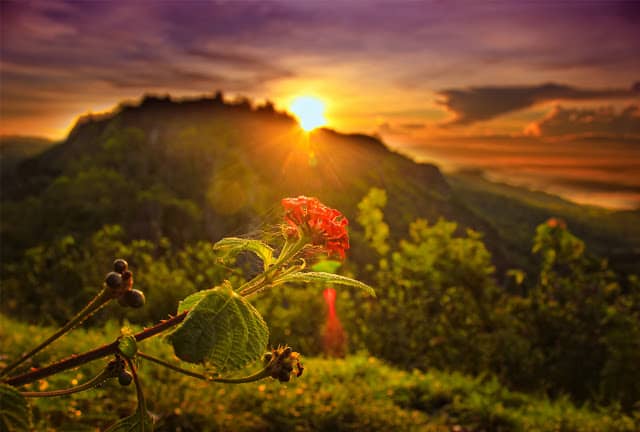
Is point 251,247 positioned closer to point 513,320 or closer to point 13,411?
point 13,411

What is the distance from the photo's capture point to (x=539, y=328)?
6.67m

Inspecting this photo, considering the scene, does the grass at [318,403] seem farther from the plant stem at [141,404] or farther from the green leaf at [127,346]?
the green leaf at [127,346]

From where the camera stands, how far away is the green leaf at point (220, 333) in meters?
0.73

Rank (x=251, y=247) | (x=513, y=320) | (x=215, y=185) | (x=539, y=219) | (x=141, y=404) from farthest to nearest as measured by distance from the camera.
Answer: (x=539, y=219), (x=215, y=185), (x=513, y=320), (x=251, y=247), (x=141, y=404)

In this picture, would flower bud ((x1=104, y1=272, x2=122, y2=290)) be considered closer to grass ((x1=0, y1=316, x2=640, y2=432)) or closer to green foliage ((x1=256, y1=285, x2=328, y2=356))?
grass ((x1=0, y1=316, x2=640, y2=432))

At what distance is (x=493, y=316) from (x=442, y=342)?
2.70 ft

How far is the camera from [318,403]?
3.99 meters

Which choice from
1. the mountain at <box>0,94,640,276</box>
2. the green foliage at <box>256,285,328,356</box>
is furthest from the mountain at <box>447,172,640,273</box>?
the green foliage at <box>256,285,328,356</box>

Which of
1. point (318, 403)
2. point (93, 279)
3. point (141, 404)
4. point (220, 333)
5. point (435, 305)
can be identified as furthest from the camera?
point (93, 279)

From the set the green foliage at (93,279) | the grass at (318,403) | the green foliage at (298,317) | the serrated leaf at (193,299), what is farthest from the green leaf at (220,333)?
the green foliage at (93,279)

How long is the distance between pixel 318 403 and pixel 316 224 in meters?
3.38

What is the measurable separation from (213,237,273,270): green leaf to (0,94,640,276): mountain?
9 centimetres

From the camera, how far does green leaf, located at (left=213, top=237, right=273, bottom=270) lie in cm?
96

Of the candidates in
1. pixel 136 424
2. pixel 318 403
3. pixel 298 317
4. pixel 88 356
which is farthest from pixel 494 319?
pixel 88 356
